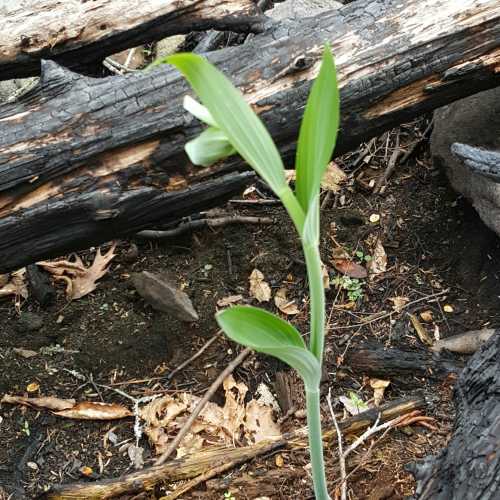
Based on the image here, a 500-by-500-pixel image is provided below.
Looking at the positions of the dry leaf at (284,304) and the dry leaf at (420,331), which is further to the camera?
the dry leaf at (284,304)

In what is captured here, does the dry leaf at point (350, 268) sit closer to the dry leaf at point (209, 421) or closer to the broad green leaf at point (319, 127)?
the dry leaf at point (209, 421)

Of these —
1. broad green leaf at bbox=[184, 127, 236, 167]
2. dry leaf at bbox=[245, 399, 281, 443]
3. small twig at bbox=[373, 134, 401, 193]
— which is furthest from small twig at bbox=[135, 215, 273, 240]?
broad green leaf at bbox=[184, 127, 236, 167]

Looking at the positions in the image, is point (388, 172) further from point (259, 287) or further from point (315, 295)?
point (315, 295)

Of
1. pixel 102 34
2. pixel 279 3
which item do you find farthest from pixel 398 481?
pixel 279 3

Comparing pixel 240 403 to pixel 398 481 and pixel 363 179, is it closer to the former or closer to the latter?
pixel 398 481

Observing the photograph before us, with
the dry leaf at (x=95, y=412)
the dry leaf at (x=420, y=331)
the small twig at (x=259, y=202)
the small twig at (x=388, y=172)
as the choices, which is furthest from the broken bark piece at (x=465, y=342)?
the dry leaf at (x=95, y=412)

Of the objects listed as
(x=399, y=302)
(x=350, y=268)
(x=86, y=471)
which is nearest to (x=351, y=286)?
(x=350, y=268)
